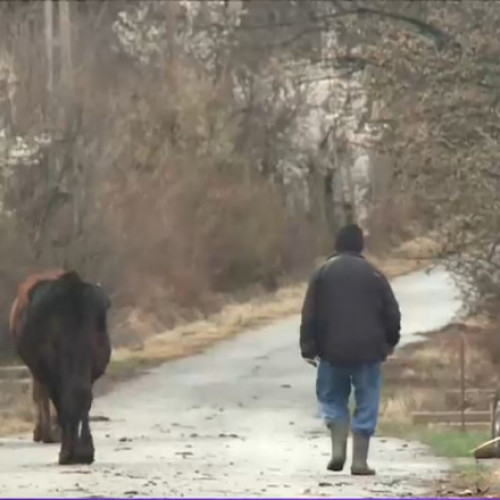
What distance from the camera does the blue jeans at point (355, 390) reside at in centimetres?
1491

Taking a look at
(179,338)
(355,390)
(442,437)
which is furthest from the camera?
(179,338)

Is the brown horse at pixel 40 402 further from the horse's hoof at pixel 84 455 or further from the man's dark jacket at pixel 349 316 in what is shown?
the man's dark jacket at pixel 349 316

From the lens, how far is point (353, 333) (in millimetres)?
14750

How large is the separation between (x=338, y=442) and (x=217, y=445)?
5.02 m

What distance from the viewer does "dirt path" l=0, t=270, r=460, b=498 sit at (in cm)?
1404

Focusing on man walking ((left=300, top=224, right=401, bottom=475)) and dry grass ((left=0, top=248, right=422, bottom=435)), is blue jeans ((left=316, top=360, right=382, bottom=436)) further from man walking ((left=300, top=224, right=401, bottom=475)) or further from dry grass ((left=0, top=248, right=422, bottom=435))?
dry grass ((left=0, top=248, right=422, bottom=435))

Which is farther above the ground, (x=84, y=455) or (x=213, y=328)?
(x=84, y=455)

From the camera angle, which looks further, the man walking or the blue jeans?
the blue jeans

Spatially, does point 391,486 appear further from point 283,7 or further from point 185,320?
point 185,320

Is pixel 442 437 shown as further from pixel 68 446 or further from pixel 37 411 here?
pixel 68 446

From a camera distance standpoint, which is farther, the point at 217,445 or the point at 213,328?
the point at 213,328

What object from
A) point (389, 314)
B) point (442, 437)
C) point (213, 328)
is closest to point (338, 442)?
point (389, 314)

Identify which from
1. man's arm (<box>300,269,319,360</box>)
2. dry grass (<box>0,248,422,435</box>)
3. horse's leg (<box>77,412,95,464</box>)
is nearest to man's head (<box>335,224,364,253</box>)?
man's arm (<box>300,269,319,360</box>)

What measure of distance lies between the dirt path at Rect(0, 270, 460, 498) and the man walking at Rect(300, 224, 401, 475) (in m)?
0.56
